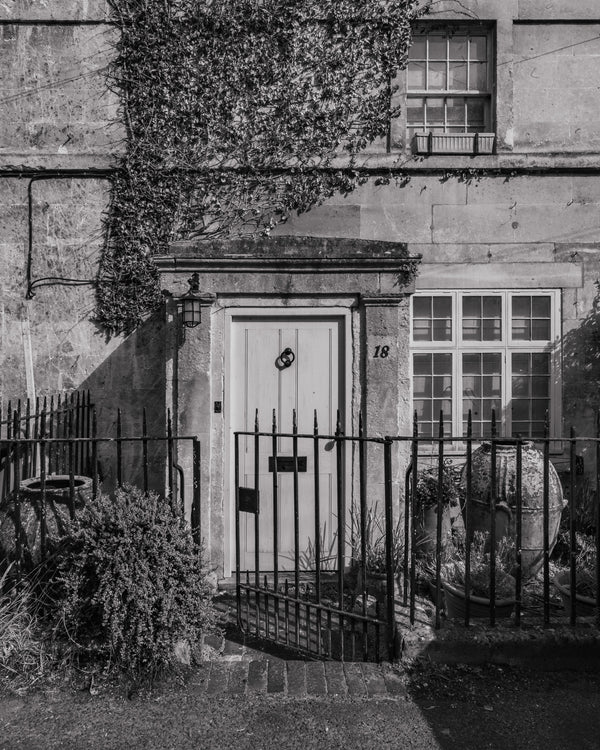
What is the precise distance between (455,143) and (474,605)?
19.3ft

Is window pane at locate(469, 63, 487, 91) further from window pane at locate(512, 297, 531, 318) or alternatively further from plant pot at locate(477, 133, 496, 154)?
window pane at locate(512, 297, 531, 318)

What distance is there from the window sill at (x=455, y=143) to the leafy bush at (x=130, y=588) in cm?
598

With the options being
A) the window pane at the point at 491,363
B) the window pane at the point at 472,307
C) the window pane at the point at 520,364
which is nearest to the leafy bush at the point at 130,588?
the window pane at the point at 491,363

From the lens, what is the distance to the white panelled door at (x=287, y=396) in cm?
538

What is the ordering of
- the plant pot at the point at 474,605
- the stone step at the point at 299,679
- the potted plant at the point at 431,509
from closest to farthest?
1. the stone step at the point at 299,679
2. the plant pot at the point at 474,605
3. the potted plant at the point at 431,509

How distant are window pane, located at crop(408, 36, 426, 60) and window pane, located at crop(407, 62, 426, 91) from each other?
10 centimetres

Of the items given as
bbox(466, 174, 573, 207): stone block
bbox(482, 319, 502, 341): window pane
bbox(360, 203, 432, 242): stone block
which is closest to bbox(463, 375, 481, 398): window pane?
bbox(482, 319, 502, 341): window pane

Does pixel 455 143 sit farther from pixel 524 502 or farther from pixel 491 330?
pixel 524 502

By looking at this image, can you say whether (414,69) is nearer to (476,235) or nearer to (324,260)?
(476,235)

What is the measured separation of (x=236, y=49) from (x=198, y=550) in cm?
649

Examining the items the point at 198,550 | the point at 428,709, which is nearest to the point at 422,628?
the point at 428,709

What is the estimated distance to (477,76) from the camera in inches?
304

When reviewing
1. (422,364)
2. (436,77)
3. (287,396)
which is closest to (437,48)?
(436,77)

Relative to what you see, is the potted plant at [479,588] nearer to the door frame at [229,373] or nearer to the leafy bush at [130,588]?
the door frame at [229,373]
